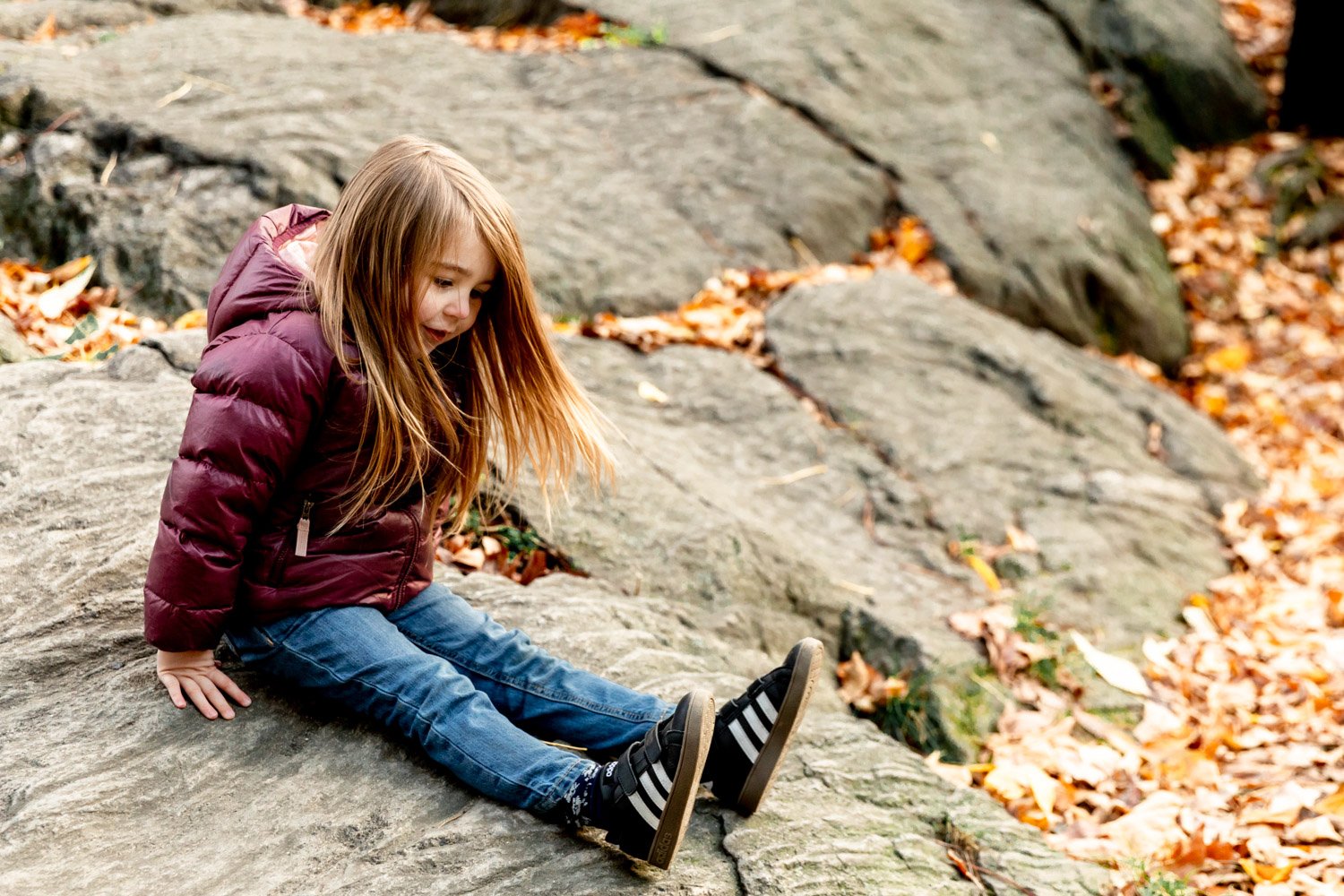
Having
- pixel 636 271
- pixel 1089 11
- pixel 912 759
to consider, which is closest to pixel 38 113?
pixel 636 271

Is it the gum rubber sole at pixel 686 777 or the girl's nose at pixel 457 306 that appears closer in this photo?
the gum rubber sole at pixel 686 777

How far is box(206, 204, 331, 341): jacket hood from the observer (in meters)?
2.41

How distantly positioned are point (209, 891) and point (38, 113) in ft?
11.9

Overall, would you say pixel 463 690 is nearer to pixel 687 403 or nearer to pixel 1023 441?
pixel 687 403

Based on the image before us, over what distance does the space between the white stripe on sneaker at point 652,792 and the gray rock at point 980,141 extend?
4326mm

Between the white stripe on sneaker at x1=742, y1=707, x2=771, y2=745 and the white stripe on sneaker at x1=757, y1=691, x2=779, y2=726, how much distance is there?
0.8 inches

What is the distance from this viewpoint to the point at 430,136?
17.7ft

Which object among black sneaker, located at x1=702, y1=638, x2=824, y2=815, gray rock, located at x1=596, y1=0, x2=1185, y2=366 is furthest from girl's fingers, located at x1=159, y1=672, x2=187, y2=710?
gray rock, located at x1=596, y1=0, x2=1185, y2=366

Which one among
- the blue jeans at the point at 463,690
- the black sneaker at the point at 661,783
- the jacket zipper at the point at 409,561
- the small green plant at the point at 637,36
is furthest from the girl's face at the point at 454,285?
the small green plant at the point at 637,36

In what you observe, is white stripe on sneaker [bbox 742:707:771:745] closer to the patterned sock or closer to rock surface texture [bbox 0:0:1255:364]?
the patterned sock

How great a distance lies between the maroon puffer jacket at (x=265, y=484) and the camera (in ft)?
7.44

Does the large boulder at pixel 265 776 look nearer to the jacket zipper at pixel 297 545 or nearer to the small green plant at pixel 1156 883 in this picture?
the small green plant at pixel 1156 883

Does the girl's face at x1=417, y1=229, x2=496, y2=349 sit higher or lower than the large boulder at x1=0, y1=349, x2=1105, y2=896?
higher

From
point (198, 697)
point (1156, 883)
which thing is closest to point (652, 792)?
point (198, 697)
